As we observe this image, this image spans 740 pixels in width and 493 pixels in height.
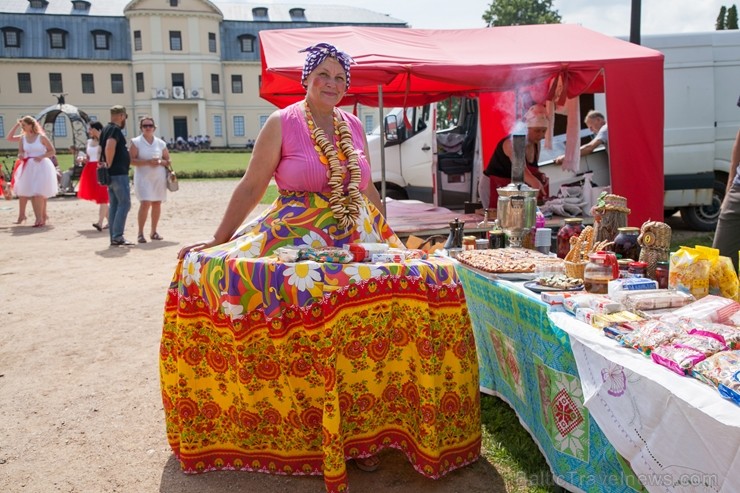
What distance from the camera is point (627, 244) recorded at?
10.3 ft

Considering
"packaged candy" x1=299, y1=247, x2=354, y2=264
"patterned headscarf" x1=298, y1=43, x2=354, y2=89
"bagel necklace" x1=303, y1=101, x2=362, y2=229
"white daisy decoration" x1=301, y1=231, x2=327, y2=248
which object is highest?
"patterned headscarf" x1=298, y1=43, x2=354, y2=89

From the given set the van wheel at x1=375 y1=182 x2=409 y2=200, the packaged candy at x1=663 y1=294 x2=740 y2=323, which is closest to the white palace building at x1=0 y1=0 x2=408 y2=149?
the van wheel at x1=375 y1=182 x2=409 y2=200

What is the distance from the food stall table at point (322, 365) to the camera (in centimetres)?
267

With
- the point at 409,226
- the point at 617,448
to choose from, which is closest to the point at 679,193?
the point at 409,226

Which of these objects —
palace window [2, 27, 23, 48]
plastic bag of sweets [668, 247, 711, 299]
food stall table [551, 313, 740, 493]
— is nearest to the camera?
food stall table [551, 313, 740, 493]

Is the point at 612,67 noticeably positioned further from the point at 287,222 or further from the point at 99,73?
the point at 99,73

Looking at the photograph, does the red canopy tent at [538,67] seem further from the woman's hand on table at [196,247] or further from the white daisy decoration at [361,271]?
the white daisy decoration at [361,271]

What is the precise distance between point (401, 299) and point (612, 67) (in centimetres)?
508

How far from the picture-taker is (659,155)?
23.1ft

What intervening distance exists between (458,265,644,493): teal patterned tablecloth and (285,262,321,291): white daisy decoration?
99cm

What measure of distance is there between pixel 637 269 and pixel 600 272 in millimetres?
238

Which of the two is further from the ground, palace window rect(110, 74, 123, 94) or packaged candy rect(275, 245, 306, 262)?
palace window rect(110, 74, 123, 94)

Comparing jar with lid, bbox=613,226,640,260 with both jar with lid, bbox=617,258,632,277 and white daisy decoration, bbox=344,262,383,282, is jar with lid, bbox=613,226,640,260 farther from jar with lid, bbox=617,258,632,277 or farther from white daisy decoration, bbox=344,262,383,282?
white daisy decoration, bbox=344,262,383,282

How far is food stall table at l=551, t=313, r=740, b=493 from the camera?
171 cm
